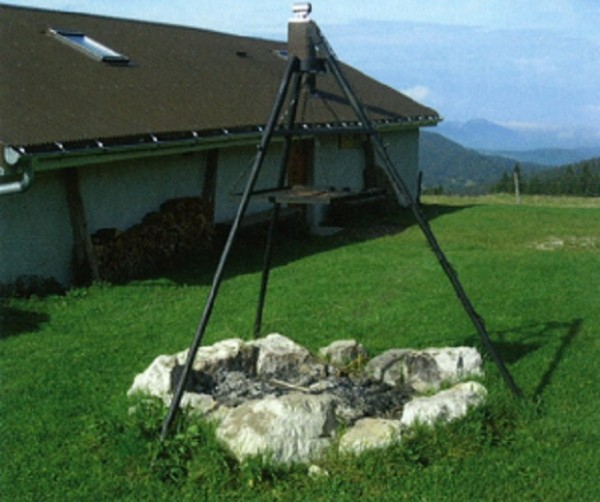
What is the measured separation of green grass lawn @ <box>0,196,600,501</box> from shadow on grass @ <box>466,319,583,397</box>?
0.02 metres

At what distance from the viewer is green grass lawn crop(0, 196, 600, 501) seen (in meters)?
5.69

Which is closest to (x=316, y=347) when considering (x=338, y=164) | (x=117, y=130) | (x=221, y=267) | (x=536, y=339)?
(x=536, y=339)

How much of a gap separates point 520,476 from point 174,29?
1660 cm

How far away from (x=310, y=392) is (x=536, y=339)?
3.36 metres

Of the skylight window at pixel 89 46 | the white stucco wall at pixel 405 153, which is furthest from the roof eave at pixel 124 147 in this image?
the white stucco wall at pixel 405 153

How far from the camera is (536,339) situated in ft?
30.6

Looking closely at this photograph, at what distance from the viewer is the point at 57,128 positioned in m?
11.4

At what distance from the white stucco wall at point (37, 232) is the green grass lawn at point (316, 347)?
0.68m

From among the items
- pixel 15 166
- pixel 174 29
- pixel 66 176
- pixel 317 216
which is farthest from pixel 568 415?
pixel 174 29

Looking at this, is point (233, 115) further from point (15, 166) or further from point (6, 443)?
point (6, 443)

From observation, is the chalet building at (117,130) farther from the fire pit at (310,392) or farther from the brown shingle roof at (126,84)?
the fire pit at (310,392)

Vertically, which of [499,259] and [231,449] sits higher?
[231,449]

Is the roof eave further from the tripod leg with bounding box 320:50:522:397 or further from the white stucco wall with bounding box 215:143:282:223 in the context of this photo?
the tripod leg with bounding box 320:50:522:397

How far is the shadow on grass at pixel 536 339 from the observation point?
27.8ft
